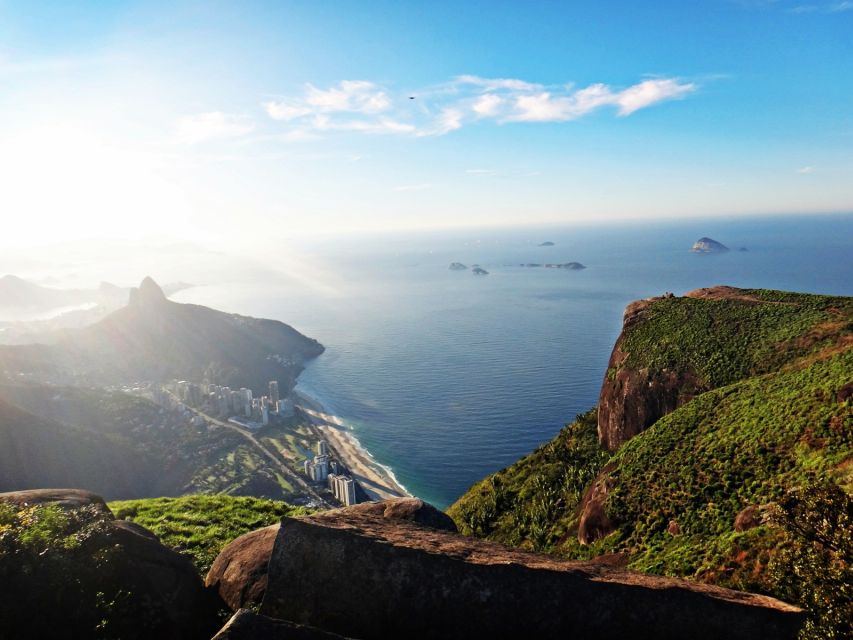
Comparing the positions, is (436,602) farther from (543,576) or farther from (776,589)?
(776,589)

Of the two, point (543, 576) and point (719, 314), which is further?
point (719, 314)

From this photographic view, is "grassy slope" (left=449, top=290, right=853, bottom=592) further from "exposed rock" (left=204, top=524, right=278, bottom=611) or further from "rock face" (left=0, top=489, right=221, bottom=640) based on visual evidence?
"rock face" (left=0, top=489, right=221, bottom=640)

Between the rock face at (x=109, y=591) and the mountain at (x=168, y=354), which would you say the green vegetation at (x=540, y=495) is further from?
the mountain at (x=168, y=354)

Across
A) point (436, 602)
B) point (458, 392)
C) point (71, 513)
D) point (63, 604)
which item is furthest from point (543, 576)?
point (458, 392)

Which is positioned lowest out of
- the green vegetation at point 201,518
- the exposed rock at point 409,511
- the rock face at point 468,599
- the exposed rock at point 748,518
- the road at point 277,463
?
the road at point 277,463

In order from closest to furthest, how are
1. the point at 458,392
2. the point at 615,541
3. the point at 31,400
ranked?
the point at 615,541
the point at 31,400
the point at 458,392

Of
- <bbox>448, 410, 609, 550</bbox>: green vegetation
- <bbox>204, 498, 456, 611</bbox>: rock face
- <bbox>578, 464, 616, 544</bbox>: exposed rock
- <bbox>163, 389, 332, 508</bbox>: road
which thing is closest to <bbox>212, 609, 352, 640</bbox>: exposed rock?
<bbox>204, 498, 456, 611</bbox>: rock face

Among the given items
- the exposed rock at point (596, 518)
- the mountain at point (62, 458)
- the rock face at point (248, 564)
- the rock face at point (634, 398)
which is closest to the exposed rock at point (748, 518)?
the exposed rock at point (596, 518)

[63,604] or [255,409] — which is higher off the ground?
[63,604]
